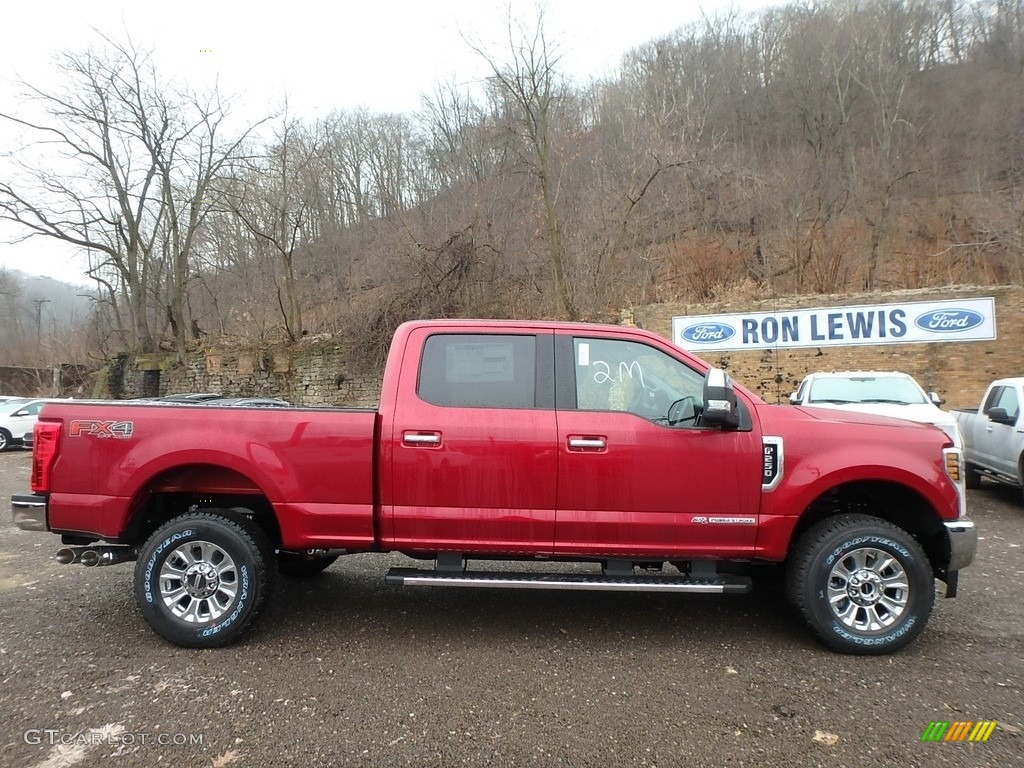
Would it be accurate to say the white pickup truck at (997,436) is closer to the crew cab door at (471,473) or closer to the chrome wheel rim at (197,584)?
the crew cab door at (471,473)

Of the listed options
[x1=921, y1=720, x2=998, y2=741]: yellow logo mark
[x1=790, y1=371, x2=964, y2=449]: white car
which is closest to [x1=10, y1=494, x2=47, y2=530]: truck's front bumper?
[x1=921, y1=720, x2=998, y2=741]: yellow logo mark

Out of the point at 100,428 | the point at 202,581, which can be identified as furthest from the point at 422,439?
the point at 100,428

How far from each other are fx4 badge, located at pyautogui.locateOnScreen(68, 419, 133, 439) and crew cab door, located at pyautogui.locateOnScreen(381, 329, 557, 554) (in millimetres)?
1654

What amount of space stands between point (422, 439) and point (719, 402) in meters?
1.80

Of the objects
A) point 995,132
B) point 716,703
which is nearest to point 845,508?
point 716,703

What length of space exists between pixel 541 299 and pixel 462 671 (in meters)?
17.6

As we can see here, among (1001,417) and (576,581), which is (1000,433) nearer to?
(1001,417)

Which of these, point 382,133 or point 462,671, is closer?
point 462,671

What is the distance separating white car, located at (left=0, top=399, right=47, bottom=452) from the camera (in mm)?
18156

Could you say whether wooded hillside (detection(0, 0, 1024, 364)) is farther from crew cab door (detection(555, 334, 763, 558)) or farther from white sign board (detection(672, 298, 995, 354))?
crew cab door (detection(555, 334, 763, 558))

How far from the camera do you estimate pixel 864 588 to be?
3.91 metres

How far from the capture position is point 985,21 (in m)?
33.7

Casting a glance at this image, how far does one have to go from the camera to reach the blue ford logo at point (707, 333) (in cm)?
1630

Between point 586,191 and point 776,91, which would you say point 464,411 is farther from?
point 776,91
